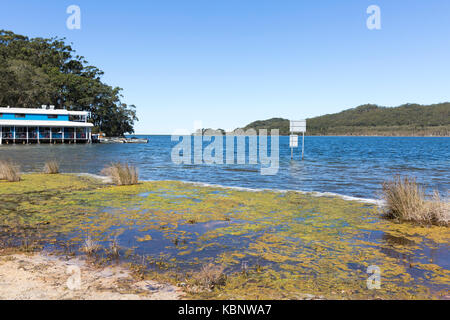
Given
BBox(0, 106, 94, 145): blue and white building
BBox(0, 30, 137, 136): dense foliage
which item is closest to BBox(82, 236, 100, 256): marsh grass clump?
BBox(0, 106, 94, 145): blue and white building

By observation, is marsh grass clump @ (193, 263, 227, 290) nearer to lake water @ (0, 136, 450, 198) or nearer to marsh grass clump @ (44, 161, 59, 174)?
lake water @ (0, 136, 450, 198)

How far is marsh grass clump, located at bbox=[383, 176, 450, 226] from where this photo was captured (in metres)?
8.28

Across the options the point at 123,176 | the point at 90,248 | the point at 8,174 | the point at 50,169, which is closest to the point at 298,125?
the point at 123,176

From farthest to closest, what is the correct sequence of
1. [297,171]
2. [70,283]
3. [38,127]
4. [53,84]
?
[53,84], [38,127], [297,171], [70,283]

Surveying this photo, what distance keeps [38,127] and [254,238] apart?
6455 cm

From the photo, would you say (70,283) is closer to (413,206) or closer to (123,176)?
(413,206)

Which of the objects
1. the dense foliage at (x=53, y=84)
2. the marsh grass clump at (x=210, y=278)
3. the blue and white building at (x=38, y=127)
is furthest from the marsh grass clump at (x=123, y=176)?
the dense foliage at (x=53, y=84)

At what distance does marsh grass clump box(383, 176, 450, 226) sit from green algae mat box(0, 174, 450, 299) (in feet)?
1.28

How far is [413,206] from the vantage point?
8.62m

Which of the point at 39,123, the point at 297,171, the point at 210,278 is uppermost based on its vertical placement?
the point at 39,123
